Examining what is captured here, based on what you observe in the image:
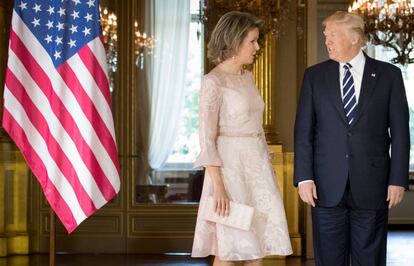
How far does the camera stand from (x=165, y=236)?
26.8 ft

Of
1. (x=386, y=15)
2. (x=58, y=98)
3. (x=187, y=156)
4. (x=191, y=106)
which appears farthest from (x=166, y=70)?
(x=58, y=98)

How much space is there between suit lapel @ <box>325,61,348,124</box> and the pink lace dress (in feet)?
1.18

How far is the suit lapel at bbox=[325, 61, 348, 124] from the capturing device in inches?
159

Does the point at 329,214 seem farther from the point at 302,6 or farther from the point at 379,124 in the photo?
the point at 302,6

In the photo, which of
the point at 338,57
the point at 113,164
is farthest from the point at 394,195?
the point at 113,164

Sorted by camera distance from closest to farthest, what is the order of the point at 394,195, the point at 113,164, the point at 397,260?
the point at 394,195 < the point at 113,164 < the point at 397,260

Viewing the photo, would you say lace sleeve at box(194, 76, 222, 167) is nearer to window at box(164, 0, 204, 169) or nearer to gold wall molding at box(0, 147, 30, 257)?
window at box(164, 0, 204, 169)

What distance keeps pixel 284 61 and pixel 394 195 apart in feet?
13.8

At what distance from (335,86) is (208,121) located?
0.64m

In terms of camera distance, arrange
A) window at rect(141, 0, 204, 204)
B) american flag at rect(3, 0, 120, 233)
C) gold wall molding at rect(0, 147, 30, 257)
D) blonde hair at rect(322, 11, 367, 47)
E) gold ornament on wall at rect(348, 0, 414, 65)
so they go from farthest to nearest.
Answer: gold ornament on wall at rect(348, 0, 414, 65)
window at rect(141, 0, 204, 204)
gold wall molding at rect(0, 147, 30, 257)
american flag at rect(3, 0, 120, 233)
blonde hair at rect(322, 11, 367, 47)

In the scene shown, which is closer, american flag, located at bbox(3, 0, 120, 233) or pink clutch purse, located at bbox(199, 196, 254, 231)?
pink clutch purse, located at bbox(199, 196, 254, 231)

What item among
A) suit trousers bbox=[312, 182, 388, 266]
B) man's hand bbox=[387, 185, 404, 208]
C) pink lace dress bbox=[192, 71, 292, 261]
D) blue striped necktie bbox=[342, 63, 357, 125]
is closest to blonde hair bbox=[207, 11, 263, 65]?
pink lace dress bbox=[192, 71, 292, 261]

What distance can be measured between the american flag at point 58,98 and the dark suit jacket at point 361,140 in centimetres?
130

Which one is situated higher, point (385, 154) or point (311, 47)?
point (311, 47)
